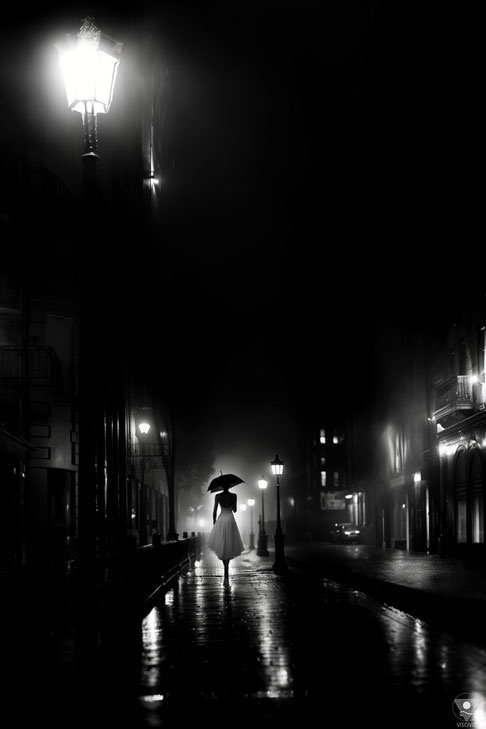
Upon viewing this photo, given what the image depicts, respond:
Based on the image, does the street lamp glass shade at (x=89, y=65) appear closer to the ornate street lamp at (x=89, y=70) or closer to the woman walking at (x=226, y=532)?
the ornate street lamp at (x=89, y=70)

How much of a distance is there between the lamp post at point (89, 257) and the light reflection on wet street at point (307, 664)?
1.31m

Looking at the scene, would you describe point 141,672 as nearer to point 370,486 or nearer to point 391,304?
point 391,304

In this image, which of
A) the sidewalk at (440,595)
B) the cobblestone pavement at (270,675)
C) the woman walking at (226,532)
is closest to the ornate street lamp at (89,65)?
the cobblestone pavement at (270,675)

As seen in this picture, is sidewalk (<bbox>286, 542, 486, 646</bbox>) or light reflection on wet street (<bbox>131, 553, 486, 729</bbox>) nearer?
light reflection on wet street (<bbox>131, 553, 486, 729</bbox>)

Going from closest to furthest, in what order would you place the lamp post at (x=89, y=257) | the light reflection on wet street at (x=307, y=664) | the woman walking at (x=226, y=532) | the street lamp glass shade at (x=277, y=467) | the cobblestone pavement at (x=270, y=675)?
1. the cobblestone pavement at (x=270, y=675)
2. the light reflection on wet street at (x=307, y=664)
3. the lamp post at (x=89, y=257)
4. the woman walking at (x=226, y=532)
5. the street lamp glass shade at (x=277, y=467)

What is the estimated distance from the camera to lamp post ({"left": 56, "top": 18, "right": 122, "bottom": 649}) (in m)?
7.62

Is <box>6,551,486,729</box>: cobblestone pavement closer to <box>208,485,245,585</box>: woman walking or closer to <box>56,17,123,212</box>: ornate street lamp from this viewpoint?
<box>56,17,123,212</box>: ornate street lamp

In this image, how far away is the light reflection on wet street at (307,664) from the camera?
6453 mm

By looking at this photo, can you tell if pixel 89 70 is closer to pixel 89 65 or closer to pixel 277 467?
pixel 89 65

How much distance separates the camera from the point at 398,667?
316 inches
